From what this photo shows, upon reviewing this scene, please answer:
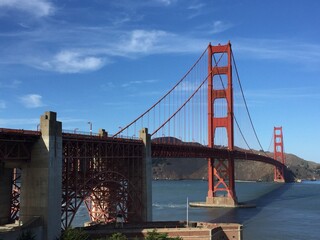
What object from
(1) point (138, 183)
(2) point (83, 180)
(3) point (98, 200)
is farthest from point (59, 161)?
(1) point (138, 183)

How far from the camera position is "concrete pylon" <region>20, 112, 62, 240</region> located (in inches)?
1387

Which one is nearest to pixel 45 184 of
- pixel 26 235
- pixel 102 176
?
pixel 26 235

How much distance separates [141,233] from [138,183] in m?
14.7

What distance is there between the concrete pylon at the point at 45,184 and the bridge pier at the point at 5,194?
3261mm

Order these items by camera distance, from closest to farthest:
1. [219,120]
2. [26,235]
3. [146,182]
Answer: [26,235]
[146,182]
[219,120]

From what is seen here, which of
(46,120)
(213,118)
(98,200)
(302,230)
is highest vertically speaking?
(213,118)

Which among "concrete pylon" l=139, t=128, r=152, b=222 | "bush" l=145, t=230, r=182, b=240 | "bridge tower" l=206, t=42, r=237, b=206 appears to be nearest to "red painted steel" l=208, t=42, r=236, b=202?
"bridge tower" l=206, t=42, r=237, b=206

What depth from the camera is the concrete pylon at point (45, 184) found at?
35.2 meters

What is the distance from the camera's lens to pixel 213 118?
94.5 metres

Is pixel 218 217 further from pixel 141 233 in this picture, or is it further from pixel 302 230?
pixel 141 233

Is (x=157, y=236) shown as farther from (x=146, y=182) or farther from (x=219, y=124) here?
(x=219, y=124)

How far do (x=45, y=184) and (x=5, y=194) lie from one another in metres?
5.78

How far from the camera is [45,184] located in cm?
3531

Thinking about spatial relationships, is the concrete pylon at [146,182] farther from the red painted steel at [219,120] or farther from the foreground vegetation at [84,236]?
the red painted steel at [219,120]
